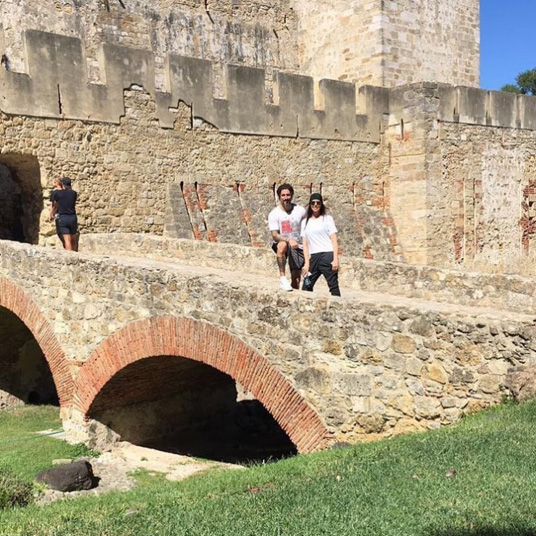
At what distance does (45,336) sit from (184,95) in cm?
628

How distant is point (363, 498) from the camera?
428cm

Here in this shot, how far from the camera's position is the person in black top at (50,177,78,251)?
1123 centimetres

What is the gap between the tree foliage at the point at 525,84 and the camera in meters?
52.6

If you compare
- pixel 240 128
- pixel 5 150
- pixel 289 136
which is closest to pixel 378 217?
pixel 289 136

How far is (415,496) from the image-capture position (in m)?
4.17

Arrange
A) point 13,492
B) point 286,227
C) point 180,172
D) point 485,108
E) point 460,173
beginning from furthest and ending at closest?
point 485,108
point 460,173
point 180,172
point 286,227
point 13,492

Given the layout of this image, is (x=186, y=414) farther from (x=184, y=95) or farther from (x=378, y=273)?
(x=184, y=95)

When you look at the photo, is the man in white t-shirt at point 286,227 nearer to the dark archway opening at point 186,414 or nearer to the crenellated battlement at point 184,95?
the dark archway opening at point 186,414

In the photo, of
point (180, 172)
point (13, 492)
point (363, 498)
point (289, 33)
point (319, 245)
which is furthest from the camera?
point (289, 33)

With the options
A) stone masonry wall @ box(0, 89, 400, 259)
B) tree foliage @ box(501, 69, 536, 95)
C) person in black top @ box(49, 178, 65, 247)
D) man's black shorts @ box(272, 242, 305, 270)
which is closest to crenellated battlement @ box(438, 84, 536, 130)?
stone masonry wall @ box(0, 89, 400, 259)

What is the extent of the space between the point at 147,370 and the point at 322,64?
12.2m

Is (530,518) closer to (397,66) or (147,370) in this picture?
(147,370)

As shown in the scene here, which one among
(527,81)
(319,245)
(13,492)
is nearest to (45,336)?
(13,492)

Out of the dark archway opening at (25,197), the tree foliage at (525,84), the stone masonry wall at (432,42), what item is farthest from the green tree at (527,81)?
the dark archway opening at (25,197)
